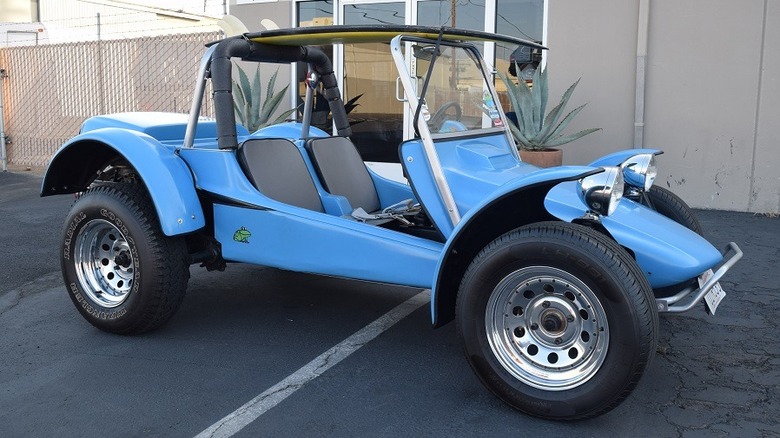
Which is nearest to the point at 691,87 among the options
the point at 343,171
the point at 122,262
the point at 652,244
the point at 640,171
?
the point at 640,171

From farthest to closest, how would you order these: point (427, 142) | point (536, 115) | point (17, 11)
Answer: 1. point (17, 11)
2. point (536, 115)
3. point (427, 142)

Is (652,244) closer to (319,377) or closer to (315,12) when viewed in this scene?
(319,377)

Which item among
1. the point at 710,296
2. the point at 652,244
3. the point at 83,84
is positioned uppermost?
the point at 83,84

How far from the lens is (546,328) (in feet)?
10.6

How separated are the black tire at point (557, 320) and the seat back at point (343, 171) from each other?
1780 millimetres

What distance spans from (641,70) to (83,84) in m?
8.89

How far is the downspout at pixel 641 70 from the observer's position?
8047 mm

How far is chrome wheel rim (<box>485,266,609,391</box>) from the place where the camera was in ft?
10.2

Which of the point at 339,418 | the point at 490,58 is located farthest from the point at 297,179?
the point at 490,58

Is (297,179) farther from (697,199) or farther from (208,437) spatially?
(697,199)

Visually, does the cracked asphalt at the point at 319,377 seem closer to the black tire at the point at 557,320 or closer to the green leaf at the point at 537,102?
the black tire at the point at 557,320

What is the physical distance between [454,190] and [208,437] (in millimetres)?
1782

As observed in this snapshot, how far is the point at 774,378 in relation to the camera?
11.9 ft

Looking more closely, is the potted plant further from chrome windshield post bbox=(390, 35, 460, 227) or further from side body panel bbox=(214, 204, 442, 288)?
side body panel bbox=(214, 204, 442, 288)
